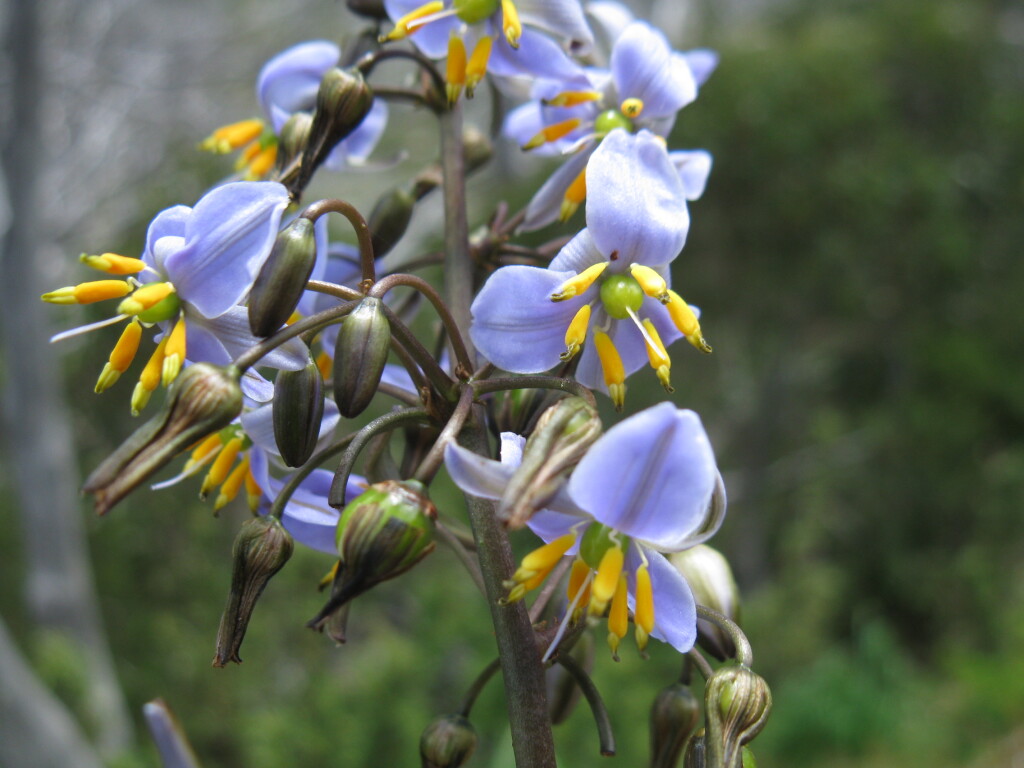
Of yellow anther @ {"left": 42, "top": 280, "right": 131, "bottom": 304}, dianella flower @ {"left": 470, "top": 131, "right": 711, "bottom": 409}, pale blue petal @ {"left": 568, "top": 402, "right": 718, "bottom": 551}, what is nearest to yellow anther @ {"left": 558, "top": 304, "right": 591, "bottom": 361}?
dianella flower @ {"left": 470, "top": 131, "right": 711, "bottom": 409}

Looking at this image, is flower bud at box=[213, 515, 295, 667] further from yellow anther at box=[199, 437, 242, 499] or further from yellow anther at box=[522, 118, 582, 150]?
yellow anther at box=[522, 118, 582, 150]

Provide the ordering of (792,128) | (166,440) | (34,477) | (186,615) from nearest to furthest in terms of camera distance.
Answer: (166,440) < (34,477) < (186,615) < (792,128)

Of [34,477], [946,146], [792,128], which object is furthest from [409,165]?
[946,146]

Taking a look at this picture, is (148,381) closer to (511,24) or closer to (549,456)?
(549,456)

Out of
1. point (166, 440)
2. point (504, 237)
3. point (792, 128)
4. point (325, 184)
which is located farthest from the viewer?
point (325, 184)

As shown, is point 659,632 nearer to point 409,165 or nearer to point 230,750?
point 230,750

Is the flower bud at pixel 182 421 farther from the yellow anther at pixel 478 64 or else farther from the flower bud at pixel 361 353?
the yellow anther at pixel 478 64

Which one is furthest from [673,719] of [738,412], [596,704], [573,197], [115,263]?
[738,412]

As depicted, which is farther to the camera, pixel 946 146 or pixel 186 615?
pixel 946 146
